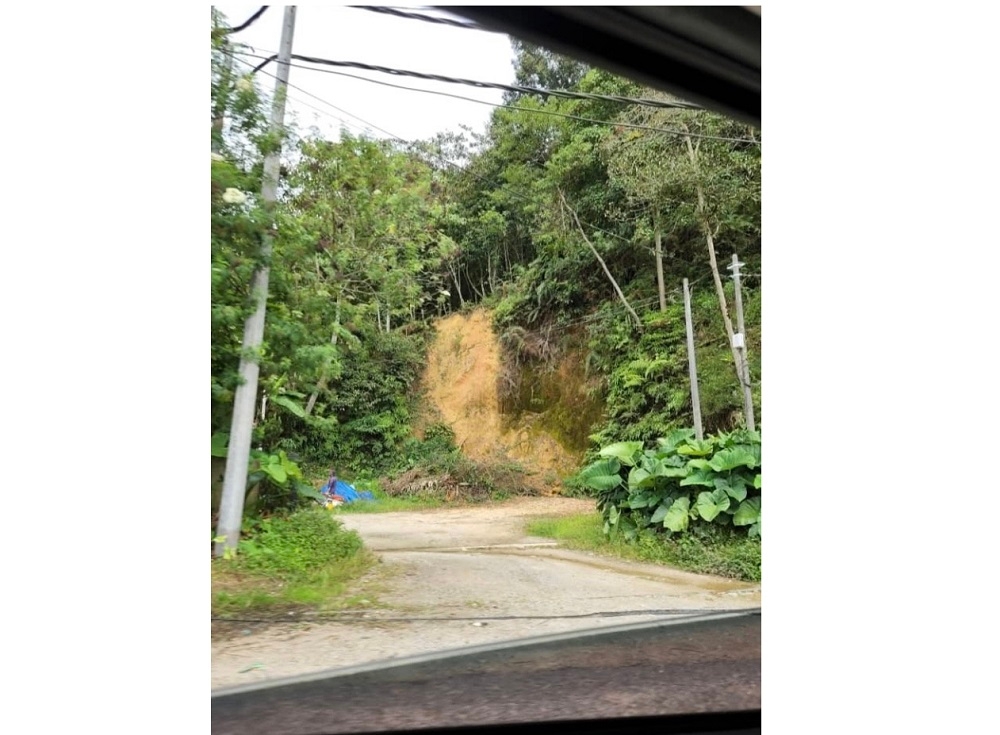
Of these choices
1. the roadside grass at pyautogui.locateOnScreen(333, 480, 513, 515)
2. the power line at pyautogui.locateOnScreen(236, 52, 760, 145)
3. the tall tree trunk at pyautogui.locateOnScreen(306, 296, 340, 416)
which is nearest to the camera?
the power line at pyautogui.locateOnScreen(236, 52, 760, 145)

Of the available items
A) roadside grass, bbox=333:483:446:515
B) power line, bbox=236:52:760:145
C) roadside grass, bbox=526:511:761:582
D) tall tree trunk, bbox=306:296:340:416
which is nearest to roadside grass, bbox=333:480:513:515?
roadside grass, bbox=333:483:446:515

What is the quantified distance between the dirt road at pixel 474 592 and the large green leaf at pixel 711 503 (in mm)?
228

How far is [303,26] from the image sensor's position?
172 cm

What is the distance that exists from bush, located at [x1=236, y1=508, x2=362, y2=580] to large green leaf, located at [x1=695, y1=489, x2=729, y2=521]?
125cm

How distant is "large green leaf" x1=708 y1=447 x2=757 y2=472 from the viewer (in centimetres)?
217

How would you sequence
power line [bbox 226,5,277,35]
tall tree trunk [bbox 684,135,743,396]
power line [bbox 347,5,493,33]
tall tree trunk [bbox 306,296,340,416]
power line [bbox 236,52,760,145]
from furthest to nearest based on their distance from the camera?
tall tree trunk [bbox 684,135,743,396], tall tree trunk [bbox 306,296,340,416], power line [bbox 236,52,760,145], power line [bbox 226,5,277,35], power line [bbox 347,5,493,33]

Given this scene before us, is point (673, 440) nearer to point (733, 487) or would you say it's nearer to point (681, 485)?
point (681, 485)

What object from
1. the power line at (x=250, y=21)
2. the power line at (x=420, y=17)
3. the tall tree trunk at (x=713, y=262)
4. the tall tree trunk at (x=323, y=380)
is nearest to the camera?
the power line at (x=420, y=17)

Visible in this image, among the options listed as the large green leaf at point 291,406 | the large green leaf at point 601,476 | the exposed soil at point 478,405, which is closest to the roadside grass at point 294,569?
the large green leaf at point 291,406

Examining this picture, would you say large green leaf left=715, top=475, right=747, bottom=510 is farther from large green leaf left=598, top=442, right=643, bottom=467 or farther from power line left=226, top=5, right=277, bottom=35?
power line left=226, top=5, right=277, bottom=35

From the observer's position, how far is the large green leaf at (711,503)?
2.16m

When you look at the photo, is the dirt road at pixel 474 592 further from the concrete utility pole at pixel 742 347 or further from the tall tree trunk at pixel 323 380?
the concrete utility pole at pixel 742 347

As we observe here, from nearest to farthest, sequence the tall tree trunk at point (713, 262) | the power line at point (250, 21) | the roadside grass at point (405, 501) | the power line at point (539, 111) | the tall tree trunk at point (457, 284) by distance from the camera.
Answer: the power line at point (250, 21)
the power line at point (539, 111)
the roadside grass at point (405, 501)
the tall tree trunk at point (457, 284)
the tall tree trunk at point (713, 262)
